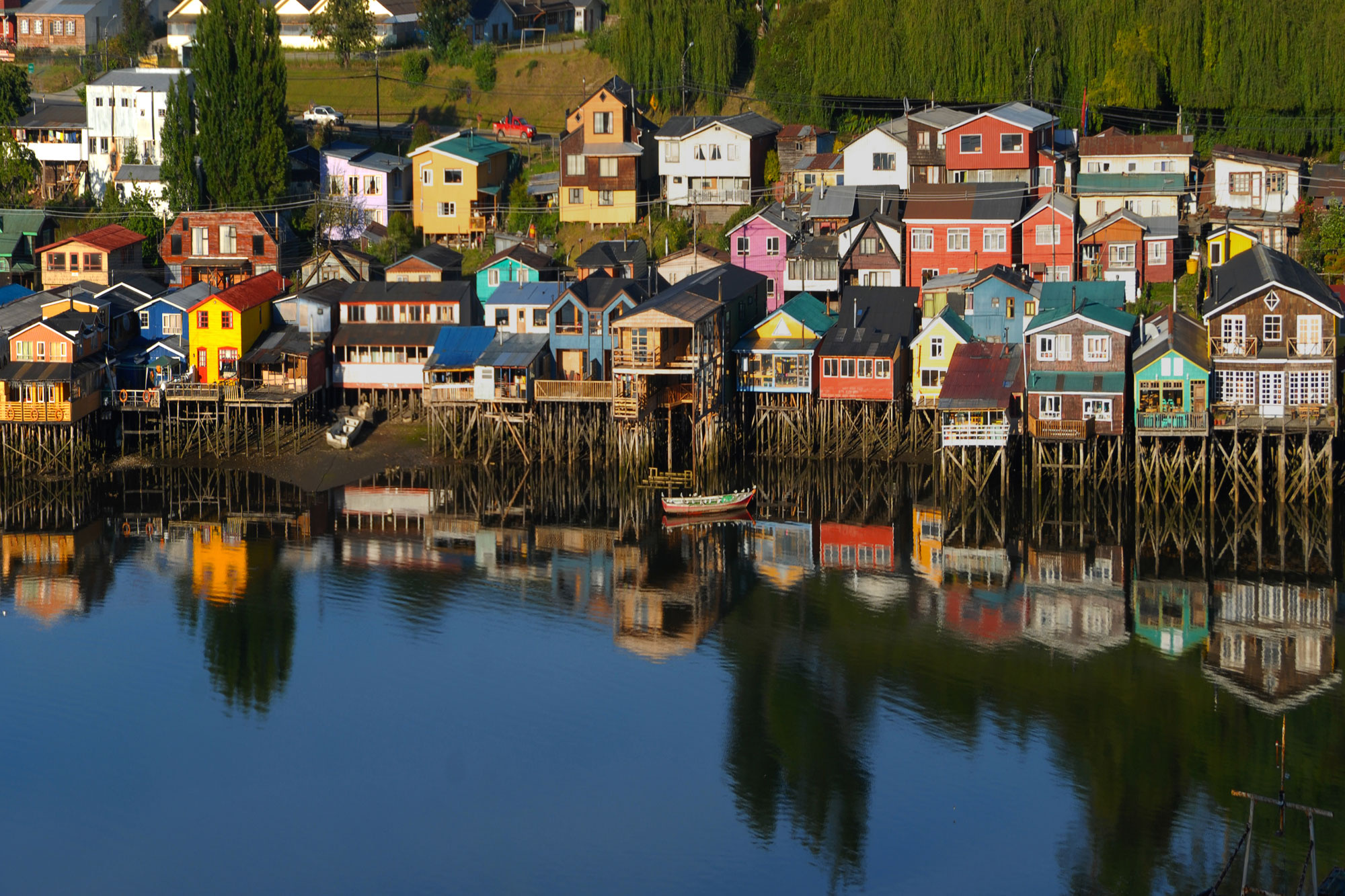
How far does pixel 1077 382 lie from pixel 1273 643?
13697mm

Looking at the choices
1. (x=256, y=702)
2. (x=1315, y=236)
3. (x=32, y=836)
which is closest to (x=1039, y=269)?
(x=1315, y=236)

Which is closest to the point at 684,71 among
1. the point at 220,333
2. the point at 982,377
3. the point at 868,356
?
the point at 220,333

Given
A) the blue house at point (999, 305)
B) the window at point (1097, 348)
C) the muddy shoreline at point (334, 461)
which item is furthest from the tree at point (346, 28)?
the window at point (1097, 348)

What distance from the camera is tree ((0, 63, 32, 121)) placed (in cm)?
8831

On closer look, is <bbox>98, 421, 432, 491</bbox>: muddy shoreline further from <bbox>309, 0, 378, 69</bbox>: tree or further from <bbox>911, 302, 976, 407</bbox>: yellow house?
<bbox>309, 0, 378, 69</bbox>: tree

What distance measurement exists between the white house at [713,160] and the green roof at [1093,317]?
21837 mm

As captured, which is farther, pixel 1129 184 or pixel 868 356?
pixel 1129 184

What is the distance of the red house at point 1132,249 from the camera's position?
67.6 m

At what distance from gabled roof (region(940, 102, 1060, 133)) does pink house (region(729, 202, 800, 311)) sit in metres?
8.52

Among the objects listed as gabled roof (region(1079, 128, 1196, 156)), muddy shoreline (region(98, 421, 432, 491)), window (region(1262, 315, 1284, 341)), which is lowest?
muddy shoreline (region(98, 421, 432, 491))

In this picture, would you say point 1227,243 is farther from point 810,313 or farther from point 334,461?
point 334,461

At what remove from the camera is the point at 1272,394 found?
56188mm

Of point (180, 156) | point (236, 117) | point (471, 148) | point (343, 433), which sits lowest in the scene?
point (343, 433)

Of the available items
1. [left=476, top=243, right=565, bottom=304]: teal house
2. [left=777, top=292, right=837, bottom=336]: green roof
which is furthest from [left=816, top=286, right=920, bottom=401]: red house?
[left=476, top=243, right=565, bottom=304]: teal house
